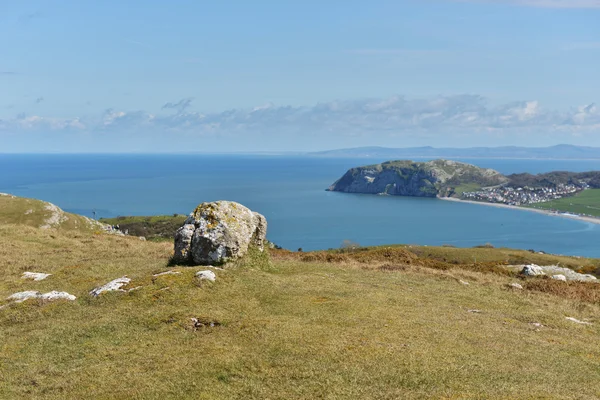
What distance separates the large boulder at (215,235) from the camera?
2970cm

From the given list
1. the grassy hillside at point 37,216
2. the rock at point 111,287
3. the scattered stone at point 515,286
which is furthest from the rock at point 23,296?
the grassy hillside at point 37,216

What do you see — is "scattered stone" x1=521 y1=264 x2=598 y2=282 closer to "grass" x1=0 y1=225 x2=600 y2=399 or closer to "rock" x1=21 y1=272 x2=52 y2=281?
"grass" x1=0 y1=225 x2=600 y2=399

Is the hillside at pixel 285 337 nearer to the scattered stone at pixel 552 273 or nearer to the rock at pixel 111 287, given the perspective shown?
the rock at pixel 111 287

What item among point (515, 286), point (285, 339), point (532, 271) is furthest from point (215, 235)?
point (532, 271)

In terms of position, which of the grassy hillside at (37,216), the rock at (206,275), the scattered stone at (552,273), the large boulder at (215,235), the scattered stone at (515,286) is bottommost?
the grassy hillside at (37,216)

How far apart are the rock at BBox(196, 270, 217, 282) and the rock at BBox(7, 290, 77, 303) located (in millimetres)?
6414

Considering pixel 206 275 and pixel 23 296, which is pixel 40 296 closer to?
pixel 23 296

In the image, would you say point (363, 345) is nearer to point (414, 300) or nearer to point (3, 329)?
point (414, 300)

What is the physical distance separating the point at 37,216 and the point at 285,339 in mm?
115641

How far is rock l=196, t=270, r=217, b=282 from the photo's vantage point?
26.1m

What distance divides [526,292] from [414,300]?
36.9ft

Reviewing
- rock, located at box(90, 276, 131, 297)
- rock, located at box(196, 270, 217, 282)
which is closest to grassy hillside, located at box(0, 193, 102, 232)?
rock, located at box(90, 276, 131, 297)

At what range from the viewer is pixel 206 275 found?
86.6ft

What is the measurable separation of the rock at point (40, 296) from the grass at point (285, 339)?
24.5 inches
